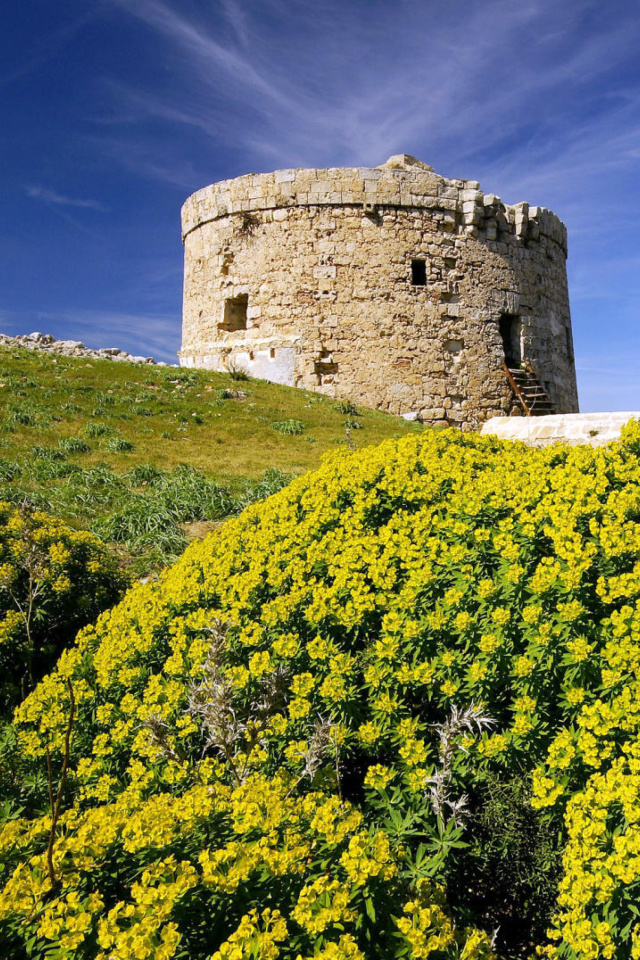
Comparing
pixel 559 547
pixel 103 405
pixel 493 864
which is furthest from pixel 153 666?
pixel 103 405

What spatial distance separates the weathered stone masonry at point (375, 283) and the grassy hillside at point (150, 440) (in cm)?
132

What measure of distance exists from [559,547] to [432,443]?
160 centimetres

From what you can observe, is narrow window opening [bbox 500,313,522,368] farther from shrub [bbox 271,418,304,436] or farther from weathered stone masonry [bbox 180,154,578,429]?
shrub [bbox 271,418,304,436]

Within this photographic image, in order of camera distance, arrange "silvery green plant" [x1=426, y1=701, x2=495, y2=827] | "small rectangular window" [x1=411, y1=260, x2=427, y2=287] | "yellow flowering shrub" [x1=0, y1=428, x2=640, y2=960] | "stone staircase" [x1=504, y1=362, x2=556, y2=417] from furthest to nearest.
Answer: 1. "stone staircase" [x1=504, y1=362, x2=556, y2=417]
2. "small rectangular window" [x1=411, y1=260, x2=427, y2=287]
3. "silvery green plant" [x1=426, y1=701, x2=495, y2=827]
4. "yellow flowering shrub" [x1=0, y1=428, x2=640, y2=960]

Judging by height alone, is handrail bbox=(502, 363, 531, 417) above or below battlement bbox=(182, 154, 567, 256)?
below

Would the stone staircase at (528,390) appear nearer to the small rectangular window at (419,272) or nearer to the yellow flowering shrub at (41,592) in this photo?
the small rectangular window at (419,272)

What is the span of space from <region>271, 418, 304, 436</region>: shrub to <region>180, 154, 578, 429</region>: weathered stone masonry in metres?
3.60

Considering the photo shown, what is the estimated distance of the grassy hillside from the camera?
745 centimetres

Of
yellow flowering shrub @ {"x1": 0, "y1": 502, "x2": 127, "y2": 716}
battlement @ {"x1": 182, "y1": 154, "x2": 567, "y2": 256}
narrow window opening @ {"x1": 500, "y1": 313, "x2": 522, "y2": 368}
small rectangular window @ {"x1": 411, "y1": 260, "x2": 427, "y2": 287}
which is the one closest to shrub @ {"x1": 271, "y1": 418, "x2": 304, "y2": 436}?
small rectangular window @ {"x1": 411, "y1": 260, "x2": 427, "y2": 287}

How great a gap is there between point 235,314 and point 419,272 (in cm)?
451

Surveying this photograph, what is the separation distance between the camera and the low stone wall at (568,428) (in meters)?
9.55

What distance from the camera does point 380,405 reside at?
15227 mm

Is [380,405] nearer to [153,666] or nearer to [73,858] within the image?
[153,666]

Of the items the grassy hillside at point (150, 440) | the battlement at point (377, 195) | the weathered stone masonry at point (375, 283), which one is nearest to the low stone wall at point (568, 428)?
the grassy hillside at point (150, 440)
